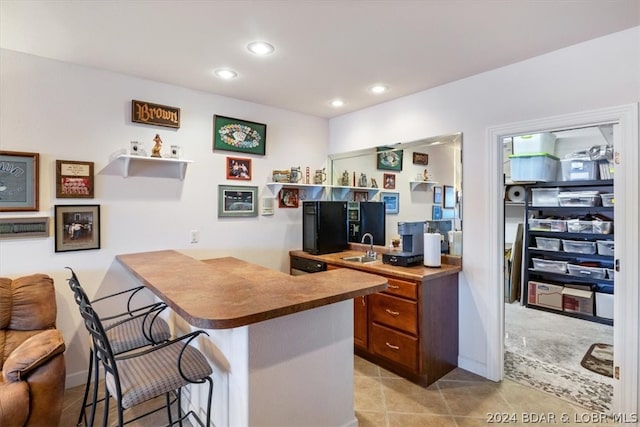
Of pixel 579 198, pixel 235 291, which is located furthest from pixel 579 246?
pixel 235 291

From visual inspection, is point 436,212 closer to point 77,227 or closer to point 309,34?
point 309,34

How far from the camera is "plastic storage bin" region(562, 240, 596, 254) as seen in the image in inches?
161

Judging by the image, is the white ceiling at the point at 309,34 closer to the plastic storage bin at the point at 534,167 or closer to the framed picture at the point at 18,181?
the framed picture at the point at 18,181

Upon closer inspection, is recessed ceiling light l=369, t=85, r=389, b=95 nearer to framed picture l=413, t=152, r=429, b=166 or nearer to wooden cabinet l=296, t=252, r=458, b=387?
framed picture l=413, t=152, r=429, b=166

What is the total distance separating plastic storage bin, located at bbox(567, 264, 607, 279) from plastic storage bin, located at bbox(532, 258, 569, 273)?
0.07 m

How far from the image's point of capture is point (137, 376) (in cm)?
147

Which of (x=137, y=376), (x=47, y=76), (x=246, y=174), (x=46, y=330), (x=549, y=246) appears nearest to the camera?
(x=137, y=376)

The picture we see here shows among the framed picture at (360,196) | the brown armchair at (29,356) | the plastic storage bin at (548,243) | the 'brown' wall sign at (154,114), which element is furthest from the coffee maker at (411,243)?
the plastic storage bin at (548,243)

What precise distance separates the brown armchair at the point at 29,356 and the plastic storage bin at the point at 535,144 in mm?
4959

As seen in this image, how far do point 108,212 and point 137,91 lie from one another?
104 centimetres

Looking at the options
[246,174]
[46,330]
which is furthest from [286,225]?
[46,330]

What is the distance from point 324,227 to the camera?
11.8 ft

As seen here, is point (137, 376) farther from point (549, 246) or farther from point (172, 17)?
point (549, 246)

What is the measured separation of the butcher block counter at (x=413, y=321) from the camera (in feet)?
8.31
